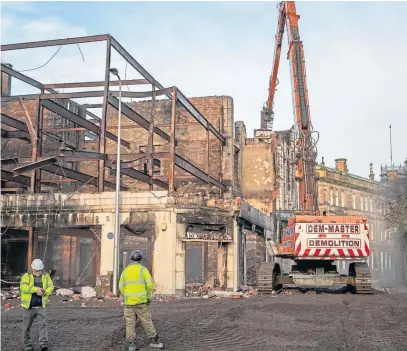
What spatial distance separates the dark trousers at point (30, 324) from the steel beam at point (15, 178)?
59.7 ft

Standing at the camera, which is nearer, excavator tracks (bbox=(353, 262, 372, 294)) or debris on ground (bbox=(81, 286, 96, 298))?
excavator tracks (bbox=(353, 262, 372, 294))

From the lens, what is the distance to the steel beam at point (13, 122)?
25.6m

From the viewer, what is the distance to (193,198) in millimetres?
22891

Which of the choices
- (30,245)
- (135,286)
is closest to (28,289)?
(135,286)

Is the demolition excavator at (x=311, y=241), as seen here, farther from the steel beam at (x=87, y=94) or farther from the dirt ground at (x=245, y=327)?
the steel beam at (x=87, y=94)

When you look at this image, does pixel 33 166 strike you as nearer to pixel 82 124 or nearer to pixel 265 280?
pixel 82 124

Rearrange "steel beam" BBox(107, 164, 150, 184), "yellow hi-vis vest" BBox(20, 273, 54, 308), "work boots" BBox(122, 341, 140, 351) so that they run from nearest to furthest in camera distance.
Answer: "work boots" BBox(122, 341, 140, 351) < "yellow hi-vis vest" BBox(20, 273, 54, 308) < "steel beam" BBox(107, 164, 150, 184)

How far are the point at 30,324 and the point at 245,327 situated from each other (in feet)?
14.7

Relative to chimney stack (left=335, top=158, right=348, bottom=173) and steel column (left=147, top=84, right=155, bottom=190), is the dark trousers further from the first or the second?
chimney stack (left=335, top=158, right=348, bottom=173)

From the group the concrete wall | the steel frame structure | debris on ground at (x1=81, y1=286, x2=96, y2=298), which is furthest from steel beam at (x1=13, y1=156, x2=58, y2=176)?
the concrete wall

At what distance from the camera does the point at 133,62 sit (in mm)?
26453

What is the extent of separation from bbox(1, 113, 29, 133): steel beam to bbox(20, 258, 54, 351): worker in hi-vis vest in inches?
708

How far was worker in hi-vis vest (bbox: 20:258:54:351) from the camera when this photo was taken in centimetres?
877

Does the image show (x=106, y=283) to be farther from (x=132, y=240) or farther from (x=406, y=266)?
(x=406, y=266)
